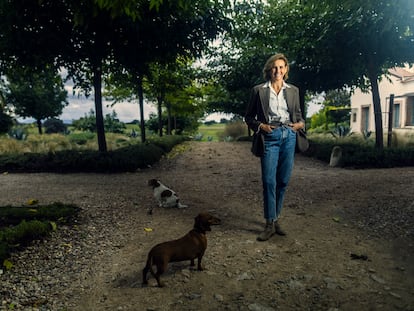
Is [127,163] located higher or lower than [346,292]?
higher

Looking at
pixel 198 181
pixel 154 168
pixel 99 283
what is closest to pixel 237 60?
pixel 154 168

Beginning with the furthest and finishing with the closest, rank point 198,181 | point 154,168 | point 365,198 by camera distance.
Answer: point 154,168 → point 198,181 → point 365,198

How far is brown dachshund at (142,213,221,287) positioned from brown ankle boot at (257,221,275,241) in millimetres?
1013

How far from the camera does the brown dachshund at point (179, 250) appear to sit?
10.0ft

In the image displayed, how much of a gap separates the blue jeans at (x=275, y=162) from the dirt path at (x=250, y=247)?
18.4 inches

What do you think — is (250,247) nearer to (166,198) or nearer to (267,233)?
(267,233)

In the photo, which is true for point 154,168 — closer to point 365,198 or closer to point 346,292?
point 365,198

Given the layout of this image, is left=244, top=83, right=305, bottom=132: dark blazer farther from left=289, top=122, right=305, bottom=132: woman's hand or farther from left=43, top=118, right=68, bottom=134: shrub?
left=43, top=118, right=68, bottom=134: shrub

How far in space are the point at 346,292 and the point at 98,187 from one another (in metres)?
5.83

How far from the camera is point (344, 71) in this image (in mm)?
14164

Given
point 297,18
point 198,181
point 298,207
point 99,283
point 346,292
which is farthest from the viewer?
point 297,18

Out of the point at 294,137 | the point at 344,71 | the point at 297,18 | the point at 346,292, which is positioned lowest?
the point at 346,292

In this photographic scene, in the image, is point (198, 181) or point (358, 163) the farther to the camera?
point (358, 163)

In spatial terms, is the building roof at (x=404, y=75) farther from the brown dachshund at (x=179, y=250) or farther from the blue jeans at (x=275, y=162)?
the brown dachshund at (x=179, y=250)
